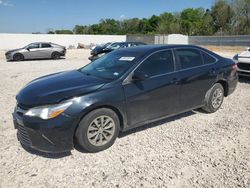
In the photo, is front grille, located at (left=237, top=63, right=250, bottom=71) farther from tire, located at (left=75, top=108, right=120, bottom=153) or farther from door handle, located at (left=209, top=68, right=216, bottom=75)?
tire, located at (left=75, top=108, right=120, bottom=153)

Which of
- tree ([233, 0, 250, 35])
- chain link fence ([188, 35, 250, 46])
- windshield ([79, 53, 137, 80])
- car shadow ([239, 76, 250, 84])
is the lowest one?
car shadow ([239, 76, 250, 84])

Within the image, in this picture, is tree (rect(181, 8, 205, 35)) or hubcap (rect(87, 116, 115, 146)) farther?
tree (rect(181, 8, 205, 35))

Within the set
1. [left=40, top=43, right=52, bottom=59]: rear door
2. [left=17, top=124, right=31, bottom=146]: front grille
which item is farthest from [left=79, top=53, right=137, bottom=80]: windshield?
[left=40, top=43, right=52, bottom=59]: rear door

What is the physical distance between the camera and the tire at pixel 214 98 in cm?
502

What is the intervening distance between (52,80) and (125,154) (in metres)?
1.73

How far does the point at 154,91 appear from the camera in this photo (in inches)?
158

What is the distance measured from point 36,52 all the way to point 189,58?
1525 cm

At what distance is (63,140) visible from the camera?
328cm

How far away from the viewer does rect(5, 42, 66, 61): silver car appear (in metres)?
16.9

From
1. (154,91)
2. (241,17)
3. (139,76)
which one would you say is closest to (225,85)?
(154,91)

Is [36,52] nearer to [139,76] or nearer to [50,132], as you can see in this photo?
[139,76]

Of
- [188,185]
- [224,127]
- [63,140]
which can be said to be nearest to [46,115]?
[63,140]

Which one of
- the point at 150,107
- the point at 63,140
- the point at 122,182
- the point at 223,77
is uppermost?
the point at 223,77

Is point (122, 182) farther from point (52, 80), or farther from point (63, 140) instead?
point (52, 80)
